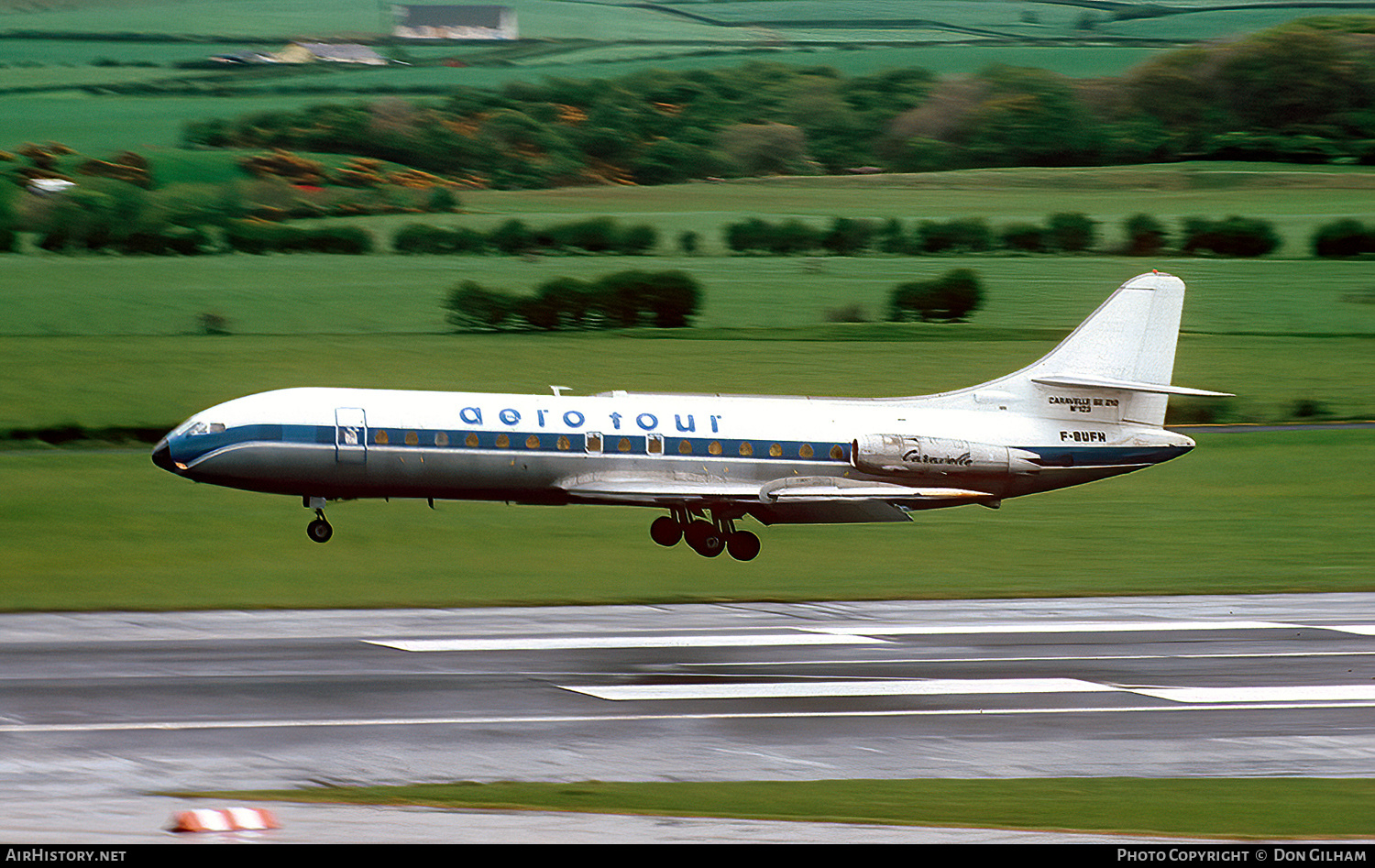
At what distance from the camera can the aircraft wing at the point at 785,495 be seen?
115 ft

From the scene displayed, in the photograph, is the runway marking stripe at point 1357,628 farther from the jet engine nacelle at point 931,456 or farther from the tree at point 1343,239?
the tree at point 1343,239

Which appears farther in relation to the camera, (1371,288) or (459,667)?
(1371,288)

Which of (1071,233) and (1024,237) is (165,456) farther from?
(1071,233)

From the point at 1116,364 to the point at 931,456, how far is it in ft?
16.7

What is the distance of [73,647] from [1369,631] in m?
19.5

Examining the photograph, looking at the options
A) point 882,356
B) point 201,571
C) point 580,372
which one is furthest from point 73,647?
point 882,356

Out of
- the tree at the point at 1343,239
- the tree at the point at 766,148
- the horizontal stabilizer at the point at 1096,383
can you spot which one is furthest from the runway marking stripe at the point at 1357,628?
the tree at the point at 766,148

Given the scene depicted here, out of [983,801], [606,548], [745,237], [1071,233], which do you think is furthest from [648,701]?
[1071,233]

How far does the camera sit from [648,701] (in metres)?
20.2

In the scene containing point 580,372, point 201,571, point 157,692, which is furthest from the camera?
point 580,372

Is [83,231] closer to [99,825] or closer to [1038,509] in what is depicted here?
[1038,509]

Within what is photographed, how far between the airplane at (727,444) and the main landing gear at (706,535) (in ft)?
0.13

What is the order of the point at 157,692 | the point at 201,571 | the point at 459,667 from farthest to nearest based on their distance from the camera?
the point at 201,571 → the point at 459,667 → the point at 157,692

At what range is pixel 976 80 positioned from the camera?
7800 centimetres
